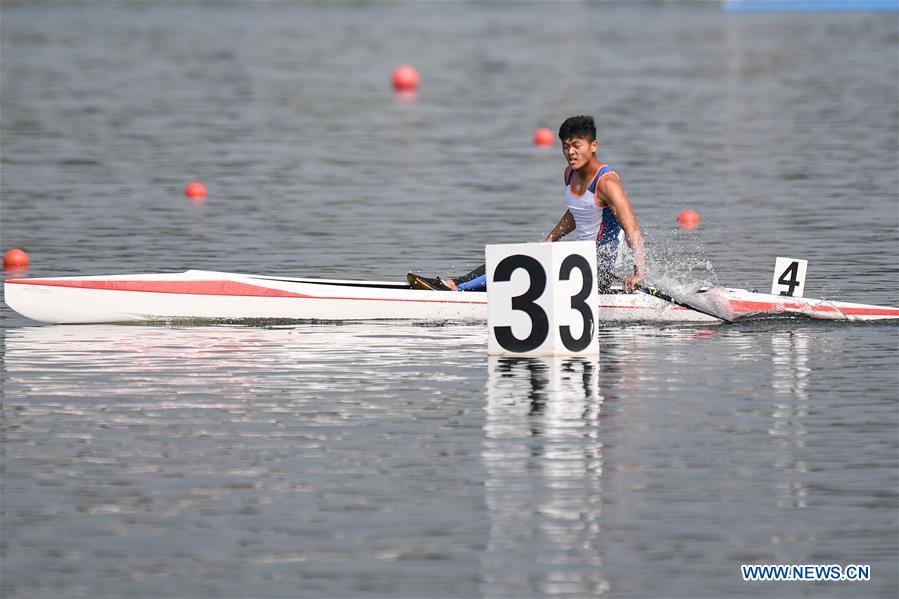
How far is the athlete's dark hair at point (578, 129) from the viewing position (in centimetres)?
1509

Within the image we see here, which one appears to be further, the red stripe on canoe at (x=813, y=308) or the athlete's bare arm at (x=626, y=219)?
the red stripe on canoe at (x=813, y=308)

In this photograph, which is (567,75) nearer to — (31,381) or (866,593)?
(31,381)

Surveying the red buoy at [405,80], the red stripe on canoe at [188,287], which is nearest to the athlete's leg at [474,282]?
the red stripe on canoe at [188,287]

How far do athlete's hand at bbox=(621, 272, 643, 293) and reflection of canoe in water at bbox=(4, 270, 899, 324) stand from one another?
0.83 m

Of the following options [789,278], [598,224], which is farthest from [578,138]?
[789,278]

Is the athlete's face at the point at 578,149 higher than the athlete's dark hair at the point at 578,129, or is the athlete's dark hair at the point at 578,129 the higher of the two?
the athlete's dark hair at the point at 578,129

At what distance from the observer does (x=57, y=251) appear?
21.2 m

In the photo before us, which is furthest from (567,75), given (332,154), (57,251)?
(57,251)

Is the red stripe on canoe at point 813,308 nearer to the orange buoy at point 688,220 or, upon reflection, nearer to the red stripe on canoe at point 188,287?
the red stripe on canoe at point 188,287

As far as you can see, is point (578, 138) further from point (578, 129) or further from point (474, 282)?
point (474, 282)

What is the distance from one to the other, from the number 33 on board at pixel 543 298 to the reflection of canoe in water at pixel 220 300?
183 centimetres

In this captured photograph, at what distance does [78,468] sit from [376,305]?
5.52 m

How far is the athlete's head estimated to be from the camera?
594 inches

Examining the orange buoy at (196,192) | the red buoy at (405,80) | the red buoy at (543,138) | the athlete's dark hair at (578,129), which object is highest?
the red buoy at (405,80)
